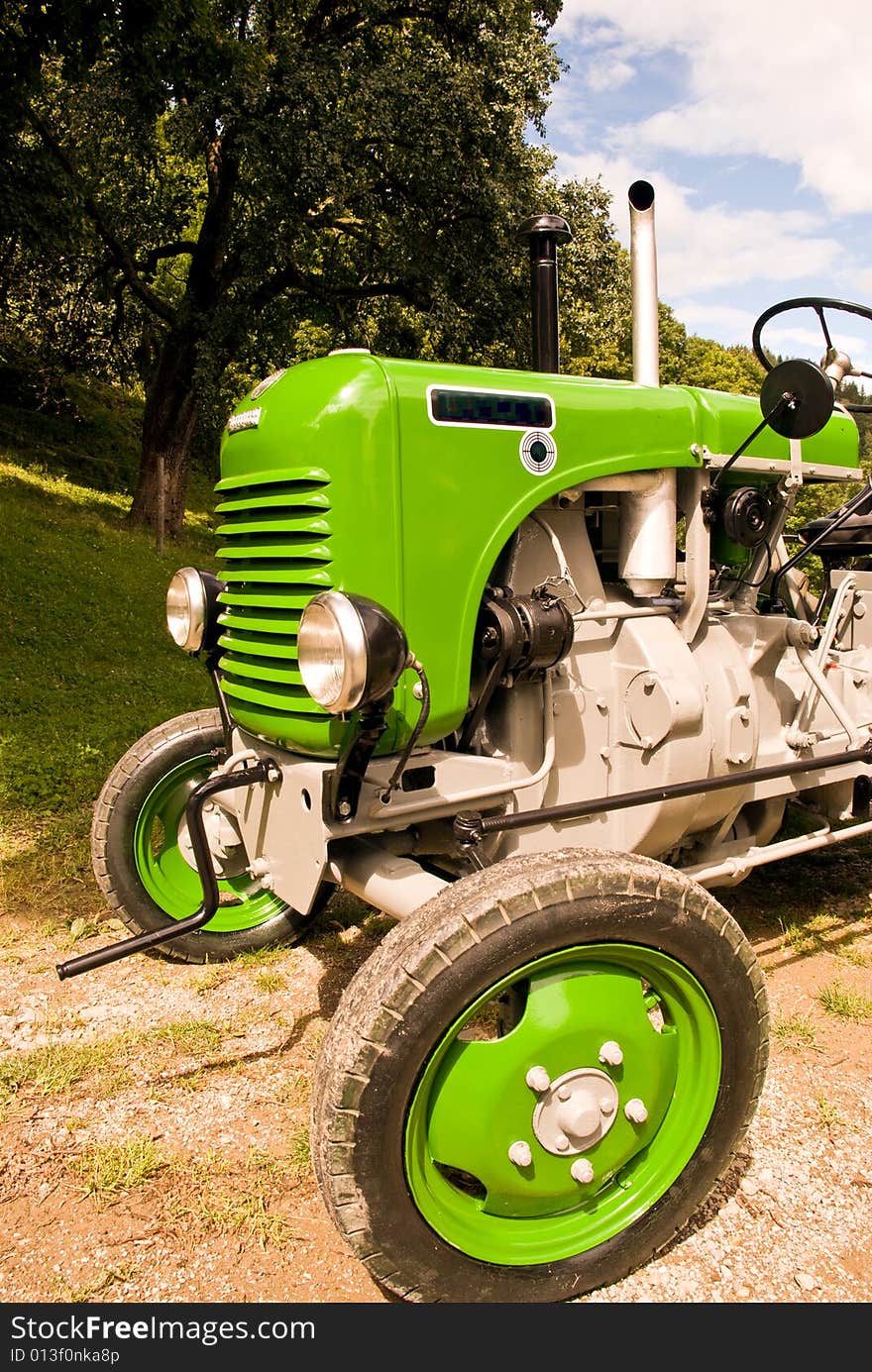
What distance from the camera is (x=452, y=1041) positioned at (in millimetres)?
1838

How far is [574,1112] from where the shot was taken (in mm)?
1896

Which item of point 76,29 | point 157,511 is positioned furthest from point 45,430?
point 76,29

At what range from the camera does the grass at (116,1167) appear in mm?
2270

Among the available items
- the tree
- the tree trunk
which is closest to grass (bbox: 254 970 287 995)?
the tree

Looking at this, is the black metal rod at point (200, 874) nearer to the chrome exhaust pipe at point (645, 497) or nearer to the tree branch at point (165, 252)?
the chrome exhaust pipe at point (645, 497)

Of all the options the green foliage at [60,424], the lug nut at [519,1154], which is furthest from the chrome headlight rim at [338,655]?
the green foliage at [60,424]

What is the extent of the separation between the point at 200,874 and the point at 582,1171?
115 cm

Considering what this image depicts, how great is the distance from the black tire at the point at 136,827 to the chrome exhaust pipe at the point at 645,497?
1.47 metres

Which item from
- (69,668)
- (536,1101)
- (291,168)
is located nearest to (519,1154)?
(536,1101)

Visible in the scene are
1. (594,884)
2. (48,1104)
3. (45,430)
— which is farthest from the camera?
(45,430)

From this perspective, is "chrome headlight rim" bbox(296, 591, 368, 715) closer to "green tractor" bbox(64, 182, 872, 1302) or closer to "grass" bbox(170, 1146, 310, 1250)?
"green tractor" bbox(64, 182, 872, 1302)

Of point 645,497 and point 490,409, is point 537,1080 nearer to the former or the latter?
point 490,409

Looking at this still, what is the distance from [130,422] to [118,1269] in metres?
19.7

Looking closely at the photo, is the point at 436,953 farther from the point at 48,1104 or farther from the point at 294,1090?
the point at 48,1104
